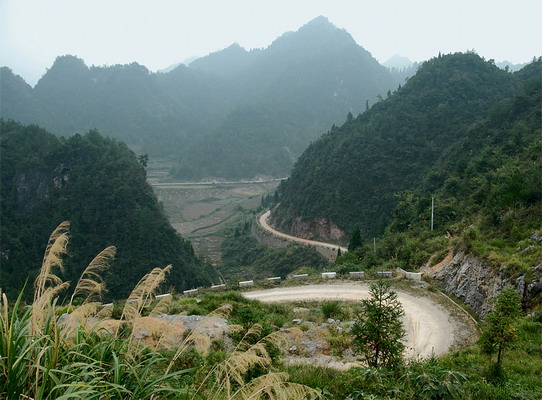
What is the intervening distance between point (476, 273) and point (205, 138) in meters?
161

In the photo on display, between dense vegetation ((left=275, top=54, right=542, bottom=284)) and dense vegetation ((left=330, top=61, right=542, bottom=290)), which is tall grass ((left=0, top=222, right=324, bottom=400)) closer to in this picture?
dense vegetation ((left=330, top=61, right=542, bottom=290))

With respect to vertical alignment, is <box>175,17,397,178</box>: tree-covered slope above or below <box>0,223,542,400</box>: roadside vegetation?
above

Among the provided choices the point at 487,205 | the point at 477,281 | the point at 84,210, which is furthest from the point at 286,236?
the point at 477,281

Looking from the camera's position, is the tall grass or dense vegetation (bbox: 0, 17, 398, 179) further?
dense vegetation (bbox: 0, 17, 398, 179)

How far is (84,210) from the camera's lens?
52719 mm

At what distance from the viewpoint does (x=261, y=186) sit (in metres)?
137

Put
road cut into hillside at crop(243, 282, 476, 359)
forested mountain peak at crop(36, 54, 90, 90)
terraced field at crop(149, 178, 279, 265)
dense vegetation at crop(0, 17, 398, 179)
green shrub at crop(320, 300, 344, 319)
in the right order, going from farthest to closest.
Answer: forested mountain peak at crop(36, 54, 90, 90), dense vegetation at crop(0, 17, 398, 179), terraced field at crop(149, 178, 279, 265), green shrub at crop(320, 300, 344, 319), road cut into hillside at crop(243, 282, 476, 359)

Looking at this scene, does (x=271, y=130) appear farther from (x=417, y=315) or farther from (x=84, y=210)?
(x=417, y=315)

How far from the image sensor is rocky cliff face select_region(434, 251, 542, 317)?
11.1 m

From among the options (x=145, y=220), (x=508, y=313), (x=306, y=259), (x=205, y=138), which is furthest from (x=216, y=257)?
(x=205, y=138)

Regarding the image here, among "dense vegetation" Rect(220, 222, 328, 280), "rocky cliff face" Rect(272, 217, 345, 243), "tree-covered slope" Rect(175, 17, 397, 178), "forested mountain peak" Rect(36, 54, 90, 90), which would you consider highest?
"forested mountain peak" Rect(36, 54, 90, 90)

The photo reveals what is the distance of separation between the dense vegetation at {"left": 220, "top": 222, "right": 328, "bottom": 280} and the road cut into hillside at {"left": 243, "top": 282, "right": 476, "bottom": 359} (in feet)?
77.4

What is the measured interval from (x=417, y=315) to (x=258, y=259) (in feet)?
148

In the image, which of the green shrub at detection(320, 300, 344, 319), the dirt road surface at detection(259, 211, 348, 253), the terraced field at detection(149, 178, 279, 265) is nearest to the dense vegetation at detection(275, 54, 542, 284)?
the dirt road surface at detection(259, 211, 348, 253)
